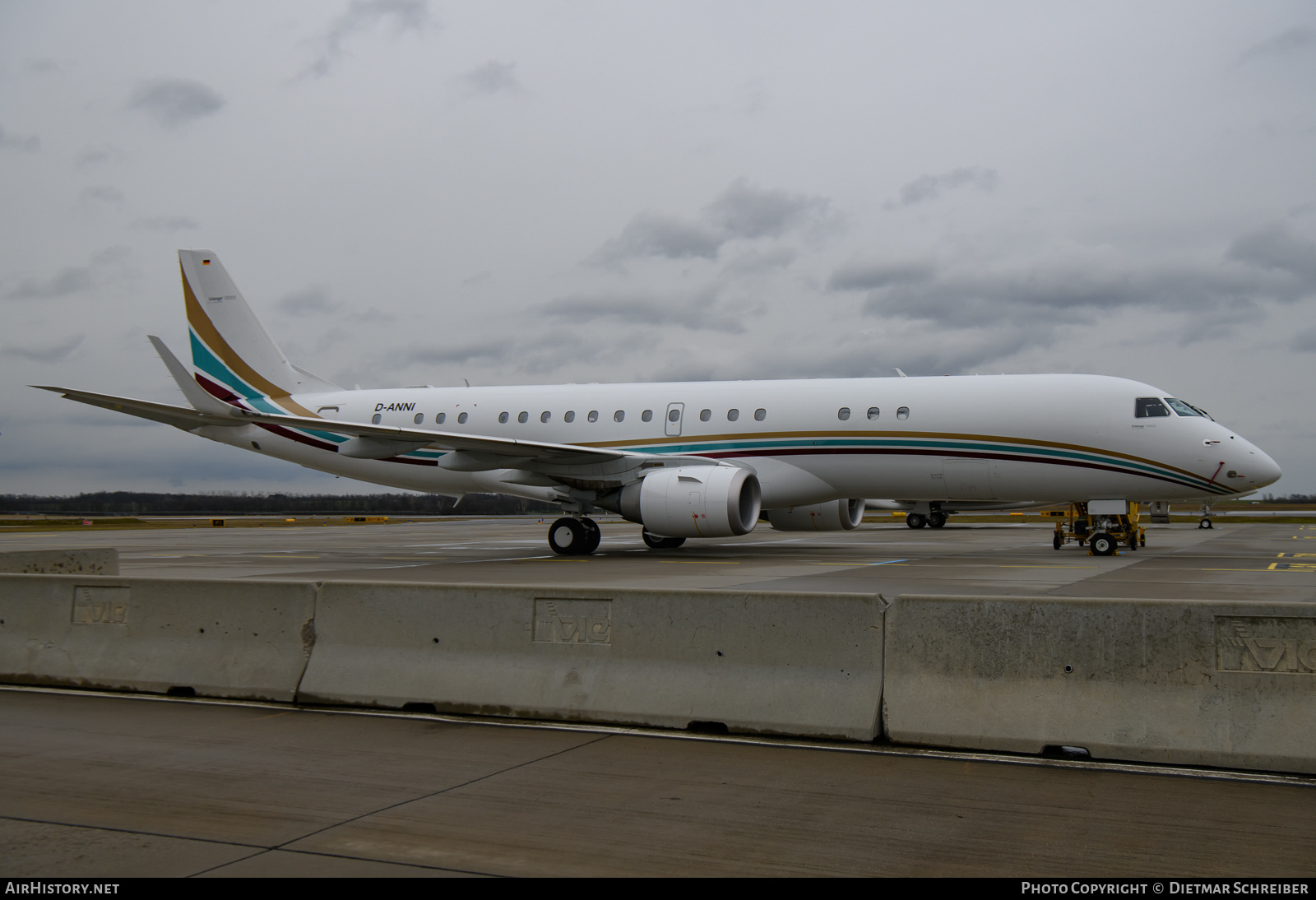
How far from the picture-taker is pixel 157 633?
23.3ft

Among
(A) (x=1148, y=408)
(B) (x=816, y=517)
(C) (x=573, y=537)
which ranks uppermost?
(A) (x=1148, y=408)

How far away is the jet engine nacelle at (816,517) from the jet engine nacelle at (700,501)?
2.83 metres

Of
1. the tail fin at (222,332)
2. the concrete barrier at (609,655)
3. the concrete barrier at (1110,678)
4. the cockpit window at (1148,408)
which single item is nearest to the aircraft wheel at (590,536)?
the tail fin at (222,332)

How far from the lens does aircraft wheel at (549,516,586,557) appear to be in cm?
1942

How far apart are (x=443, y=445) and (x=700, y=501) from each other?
4.77 m

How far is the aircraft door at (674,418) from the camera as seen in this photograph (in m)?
19.4

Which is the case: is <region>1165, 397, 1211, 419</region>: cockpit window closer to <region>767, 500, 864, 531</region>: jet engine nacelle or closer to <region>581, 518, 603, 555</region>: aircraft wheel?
<region>767, 500, 864, 531</region>: jet engine nacelle

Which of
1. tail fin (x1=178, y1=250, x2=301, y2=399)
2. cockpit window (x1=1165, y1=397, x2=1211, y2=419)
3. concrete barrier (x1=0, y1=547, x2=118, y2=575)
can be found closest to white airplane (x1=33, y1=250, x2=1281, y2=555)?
cockpit window (x1=1165, y1=397, x2=1211, y2=419)

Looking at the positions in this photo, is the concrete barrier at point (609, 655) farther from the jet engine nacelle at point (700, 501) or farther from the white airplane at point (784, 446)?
the white airplane at point (784, 446)

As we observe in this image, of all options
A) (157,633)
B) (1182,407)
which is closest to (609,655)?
(157,633)

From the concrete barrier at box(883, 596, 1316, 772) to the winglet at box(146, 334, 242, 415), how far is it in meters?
15.5

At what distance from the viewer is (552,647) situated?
20.2 ft

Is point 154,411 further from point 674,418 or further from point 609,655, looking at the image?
point 609,655
